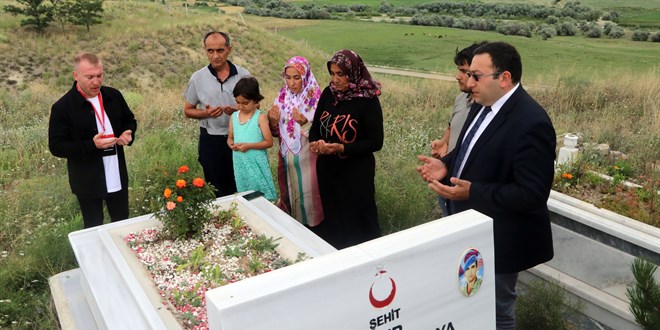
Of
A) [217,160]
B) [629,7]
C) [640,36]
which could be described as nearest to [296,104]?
[217,160]

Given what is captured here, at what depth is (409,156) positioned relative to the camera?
6355mm

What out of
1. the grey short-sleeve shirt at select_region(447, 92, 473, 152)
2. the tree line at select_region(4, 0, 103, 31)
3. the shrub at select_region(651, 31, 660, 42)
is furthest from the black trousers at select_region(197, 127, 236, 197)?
the shrub at select_region(651, 31, 660, 42)

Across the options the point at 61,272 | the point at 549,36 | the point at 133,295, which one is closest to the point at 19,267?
the point at 61,272

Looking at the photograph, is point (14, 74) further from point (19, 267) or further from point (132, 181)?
point (19, 267)

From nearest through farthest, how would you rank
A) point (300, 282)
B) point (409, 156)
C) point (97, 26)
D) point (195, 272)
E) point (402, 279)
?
point (300, 282)
point (402, 279)
point (195, 272)
point (409, 156)
point (97, 26)

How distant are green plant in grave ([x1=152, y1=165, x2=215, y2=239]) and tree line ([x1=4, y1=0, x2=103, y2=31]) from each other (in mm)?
32169

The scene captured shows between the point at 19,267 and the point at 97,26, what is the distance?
33.0m

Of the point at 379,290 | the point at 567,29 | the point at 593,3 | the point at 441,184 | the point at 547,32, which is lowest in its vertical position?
the point at 379,290

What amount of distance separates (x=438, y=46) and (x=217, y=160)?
4344 cm

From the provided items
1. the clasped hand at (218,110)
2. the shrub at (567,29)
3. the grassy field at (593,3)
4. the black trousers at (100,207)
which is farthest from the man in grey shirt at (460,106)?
the grassy field at (593,3)

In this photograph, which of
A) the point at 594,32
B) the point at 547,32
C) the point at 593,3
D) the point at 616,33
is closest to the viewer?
the point at 616,33

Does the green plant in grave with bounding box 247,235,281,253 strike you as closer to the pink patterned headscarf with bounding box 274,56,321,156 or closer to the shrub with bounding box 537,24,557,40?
the pink patterned headscarf with bounding box 274,56,321,156

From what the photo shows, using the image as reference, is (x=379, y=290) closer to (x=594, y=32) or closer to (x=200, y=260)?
(x=200, y=260)

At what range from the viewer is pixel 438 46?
1785 inches
